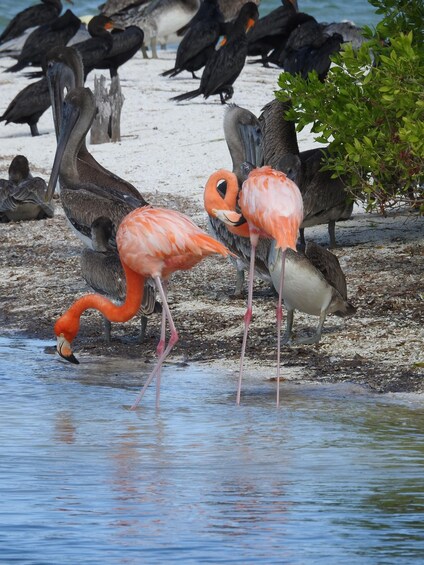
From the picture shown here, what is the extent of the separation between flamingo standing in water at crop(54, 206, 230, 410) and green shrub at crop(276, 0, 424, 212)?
6.65 ft

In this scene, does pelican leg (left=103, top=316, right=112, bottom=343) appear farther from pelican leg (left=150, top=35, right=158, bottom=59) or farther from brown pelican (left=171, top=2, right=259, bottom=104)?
pelican leg (left=150, top=35, right=158, bottom=59)

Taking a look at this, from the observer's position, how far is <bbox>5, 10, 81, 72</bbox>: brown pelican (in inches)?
832

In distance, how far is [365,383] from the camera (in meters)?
6.96

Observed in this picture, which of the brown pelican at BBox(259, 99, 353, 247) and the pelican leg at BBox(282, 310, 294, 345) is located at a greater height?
the brown pelican at BBox(259, 99, 353, 247)

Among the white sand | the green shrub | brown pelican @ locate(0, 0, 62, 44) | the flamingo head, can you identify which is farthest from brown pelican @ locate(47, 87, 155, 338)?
brown pelican @ locate(0, 0, 62, 44)

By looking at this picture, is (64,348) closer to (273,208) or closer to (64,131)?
(273,208)

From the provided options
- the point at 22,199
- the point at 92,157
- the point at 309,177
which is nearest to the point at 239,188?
the point at 309,177

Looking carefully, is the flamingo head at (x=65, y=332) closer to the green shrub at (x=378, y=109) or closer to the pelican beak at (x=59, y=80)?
the green shrub at (x=378, y=109)

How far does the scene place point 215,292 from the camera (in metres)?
9.51

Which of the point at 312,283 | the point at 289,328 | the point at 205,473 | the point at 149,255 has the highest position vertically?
the point at 149,255

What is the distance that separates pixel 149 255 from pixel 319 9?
30.1m

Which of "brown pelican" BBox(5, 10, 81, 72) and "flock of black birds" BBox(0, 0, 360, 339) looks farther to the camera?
"brown pelican" BBox(5, 10, 81, 72)

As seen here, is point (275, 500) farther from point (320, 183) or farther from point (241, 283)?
point (320, 183)

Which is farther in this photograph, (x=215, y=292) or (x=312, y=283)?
(x=215, y=292)
